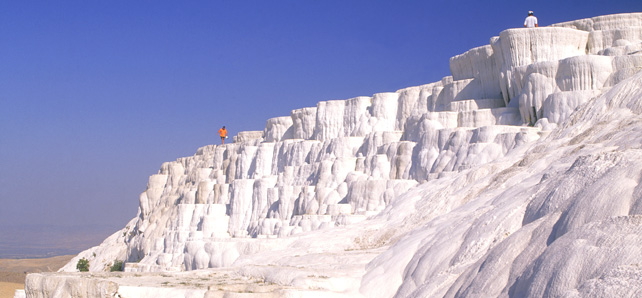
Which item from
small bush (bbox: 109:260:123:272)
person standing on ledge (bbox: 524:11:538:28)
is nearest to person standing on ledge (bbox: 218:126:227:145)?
small bush (bbox: 109:260:123:272)

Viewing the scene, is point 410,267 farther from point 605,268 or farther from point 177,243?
point 177,243

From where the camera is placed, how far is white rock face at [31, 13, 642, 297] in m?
8.16

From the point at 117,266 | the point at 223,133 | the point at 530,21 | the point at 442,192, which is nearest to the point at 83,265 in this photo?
the point at 117,266

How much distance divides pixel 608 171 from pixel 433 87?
76.2 ft

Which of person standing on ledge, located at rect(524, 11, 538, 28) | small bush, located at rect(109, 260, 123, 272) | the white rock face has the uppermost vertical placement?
person standing on ledge, located at rect(524, 11, 538, 28)

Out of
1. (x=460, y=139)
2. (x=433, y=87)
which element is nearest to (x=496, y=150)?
(x=460, y=139)

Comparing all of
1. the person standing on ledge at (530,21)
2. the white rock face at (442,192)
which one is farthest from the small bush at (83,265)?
the person standing on ledge at (530,21)

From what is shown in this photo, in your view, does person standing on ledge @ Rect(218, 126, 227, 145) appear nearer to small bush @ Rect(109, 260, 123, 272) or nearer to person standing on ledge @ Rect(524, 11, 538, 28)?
small bush @ Rect(109, 260, 123, 272)

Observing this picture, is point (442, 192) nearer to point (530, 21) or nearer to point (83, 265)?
point (530, 21)

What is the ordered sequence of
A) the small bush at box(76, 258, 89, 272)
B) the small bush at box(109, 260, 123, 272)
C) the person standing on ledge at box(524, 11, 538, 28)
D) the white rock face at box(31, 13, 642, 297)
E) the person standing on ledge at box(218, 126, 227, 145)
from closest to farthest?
the white rock face at box(31, 13, 642, 297) < the person standing on ledge at box(524, 11, 538, 28) < the small bush at box(109, 260, 123, 272) < the small bush at box(76, 258, 89, 272) < the person standing on ledge at box(218, 126, 227, 145)

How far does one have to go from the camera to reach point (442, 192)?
1622 centimetres

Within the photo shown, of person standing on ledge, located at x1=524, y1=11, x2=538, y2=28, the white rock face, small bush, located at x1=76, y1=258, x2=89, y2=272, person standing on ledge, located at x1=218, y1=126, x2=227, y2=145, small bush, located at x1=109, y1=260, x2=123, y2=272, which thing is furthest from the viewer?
person standing on ledge, located at x1=218, y1=126, x2=227, y2=145

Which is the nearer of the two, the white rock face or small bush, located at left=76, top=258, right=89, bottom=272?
the white rock face

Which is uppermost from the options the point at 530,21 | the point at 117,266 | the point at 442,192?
the point at 530,21
